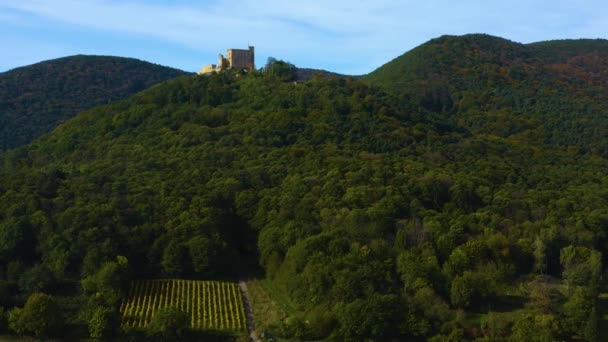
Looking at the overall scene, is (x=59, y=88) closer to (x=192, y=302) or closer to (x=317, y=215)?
(x=317, y=215)

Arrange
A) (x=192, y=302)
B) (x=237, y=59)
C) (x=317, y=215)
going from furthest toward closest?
1. (x=237, y=59)
2. (x=317, y=215)
3. (x=192, y=302)

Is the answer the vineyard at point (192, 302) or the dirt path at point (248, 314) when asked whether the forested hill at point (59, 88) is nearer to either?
the vineyard at point (192, 302)

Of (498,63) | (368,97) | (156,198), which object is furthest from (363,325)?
(498,63)

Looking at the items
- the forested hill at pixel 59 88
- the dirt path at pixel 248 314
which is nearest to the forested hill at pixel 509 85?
the dirt path at pixel 248 314

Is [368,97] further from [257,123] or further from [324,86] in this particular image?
[257,123]

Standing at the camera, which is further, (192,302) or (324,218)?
(324,218)

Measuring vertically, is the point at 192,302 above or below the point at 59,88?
below

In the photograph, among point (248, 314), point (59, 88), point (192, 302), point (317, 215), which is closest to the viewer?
→ point (248, 314)

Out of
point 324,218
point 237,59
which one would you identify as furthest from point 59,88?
point 324,218
